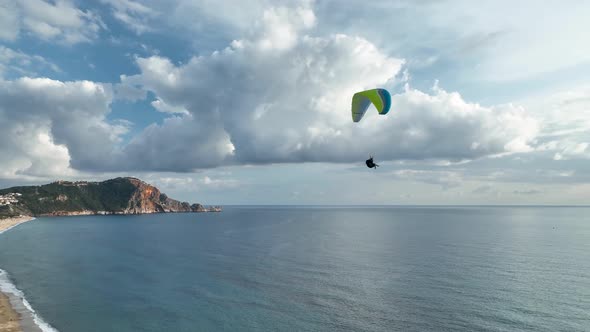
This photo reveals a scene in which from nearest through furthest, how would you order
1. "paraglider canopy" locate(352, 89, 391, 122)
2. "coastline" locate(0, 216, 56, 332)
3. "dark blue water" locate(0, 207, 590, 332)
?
"paraglider canopy" locate(352, 89, 391, 122), "coastline" locate(0, 216, 56, 332), "dark blue water" locate(0, 207, 590, 332)

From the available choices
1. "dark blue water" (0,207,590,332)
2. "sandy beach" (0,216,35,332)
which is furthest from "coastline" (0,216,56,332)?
"dark blue water" (0,207,590,332)

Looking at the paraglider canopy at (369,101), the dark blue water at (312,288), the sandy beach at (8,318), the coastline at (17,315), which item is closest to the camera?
the paraglider canopy at (369,101)

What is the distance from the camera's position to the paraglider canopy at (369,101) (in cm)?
4694

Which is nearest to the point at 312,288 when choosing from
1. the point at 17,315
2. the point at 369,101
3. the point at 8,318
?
the point at 369,101

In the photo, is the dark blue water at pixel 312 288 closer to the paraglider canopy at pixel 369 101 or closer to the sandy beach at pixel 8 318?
the sandy beach at pixel 8 318

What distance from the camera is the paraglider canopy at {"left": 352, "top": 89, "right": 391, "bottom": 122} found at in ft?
154

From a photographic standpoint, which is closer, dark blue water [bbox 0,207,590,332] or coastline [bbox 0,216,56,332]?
coastline [bbox 0,216,56,332]

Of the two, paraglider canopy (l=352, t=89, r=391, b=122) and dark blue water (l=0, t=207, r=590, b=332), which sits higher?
paraglider canopy (l=352, t=89, r=391, b=122)

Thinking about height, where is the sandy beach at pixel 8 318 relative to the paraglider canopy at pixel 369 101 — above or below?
below

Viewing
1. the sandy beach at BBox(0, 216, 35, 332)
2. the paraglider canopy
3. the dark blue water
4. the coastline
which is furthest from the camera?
the dark blue water

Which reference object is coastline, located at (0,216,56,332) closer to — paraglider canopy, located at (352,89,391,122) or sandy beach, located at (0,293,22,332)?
sandy beach, located at (0,293,22,332)

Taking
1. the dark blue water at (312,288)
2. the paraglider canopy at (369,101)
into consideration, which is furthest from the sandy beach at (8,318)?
the paraglider canopy at (369,101)

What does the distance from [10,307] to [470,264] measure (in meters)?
91.3

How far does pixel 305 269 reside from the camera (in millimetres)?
81625
